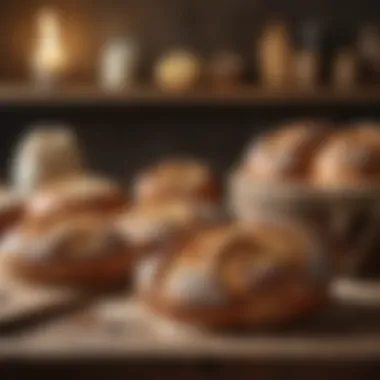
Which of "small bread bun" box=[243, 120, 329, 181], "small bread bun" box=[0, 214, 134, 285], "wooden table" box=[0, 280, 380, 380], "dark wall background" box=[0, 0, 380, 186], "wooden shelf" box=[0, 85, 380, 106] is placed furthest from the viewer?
"dark wall background" box=[0, 0, 380, 186]

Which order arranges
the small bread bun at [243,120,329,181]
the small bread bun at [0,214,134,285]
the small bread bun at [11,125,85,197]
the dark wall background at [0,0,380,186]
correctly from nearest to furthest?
the small bread bun at [0,214,134,285]
the small bread bun at [243,120,329,181]
the small bread bun at [11,125,85,197]
the dark wall background at [0,0,380,186]

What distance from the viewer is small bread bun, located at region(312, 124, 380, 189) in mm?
875

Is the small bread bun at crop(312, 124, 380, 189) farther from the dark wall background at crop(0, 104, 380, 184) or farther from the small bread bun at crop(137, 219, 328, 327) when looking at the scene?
the dark wall background at crop(0, 104, 380, 184)

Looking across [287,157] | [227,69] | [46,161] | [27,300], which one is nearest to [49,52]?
[227,69]

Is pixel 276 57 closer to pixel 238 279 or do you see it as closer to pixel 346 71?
pixel 346 71

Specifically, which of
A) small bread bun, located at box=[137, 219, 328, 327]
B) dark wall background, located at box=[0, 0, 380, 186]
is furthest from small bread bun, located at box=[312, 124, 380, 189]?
dark wall background, located at box=[0, 0, 380, 186]

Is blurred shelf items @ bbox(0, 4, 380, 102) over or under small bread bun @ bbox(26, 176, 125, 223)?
over

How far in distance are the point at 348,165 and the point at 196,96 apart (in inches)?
66.7

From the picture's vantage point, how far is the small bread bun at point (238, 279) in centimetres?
68

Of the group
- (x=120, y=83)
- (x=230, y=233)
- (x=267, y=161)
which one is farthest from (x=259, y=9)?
(x=230, y=233)

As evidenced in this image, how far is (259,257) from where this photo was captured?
0.71 m

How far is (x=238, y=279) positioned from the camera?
→ 0.69 meters

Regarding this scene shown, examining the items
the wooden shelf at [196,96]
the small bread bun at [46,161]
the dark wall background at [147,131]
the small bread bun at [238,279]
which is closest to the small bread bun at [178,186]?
the small bread bun at [46,161]

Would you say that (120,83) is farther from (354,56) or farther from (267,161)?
(267,161)
